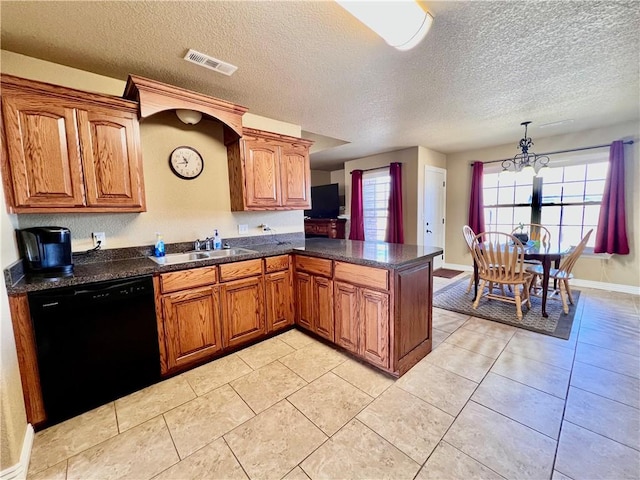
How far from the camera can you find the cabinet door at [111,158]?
1.91m

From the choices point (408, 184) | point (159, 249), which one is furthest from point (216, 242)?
point (408, 184)

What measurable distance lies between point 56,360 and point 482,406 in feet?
8.80

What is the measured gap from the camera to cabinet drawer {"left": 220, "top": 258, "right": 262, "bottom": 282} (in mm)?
2314

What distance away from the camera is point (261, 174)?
9.34ft

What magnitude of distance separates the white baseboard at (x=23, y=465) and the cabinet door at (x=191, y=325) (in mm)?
743

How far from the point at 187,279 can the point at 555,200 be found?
5.49m

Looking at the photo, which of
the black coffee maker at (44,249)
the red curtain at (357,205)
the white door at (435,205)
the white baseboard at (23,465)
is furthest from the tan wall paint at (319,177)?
the white baseboard at (23,465)

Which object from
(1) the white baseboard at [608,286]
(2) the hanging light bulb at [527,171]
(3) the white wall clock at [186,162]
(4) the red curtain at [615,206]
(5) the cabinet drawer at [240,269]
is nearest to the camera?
(5) the cabinet drawer at [240,269]

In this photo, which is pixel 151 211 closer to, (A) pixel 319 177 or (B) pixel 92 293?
(B) pixel 92 293

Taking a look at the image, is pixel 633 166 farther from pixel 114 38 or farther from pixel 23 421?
pixel 23 421

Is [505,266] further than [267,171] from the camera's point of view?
Yes

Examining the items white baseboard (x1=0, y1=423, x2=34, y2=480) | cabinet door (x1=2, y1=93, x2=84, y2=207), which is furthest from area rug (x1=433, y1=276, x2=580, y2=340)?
cabinet door (x1=2, y1=93, x2=84, y2=207)

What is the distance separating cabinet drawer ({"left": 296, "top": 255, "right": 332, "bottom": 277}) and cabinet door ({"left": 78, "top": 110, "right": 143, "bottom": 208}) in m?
1.46

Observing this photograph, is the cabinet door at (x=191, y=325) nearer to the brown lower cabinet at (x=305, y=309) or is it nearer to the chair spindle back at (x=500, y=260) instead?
the brown lower cabinet at (x=305, y=309)
